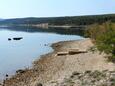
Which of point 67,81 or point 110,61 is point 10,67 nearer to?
point 110,61

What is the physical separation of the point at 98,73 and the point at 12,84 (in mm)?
6896

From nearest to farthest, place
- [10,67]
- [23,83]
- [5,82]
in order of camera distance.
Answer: [23,83] → [5,82] → [10,67]

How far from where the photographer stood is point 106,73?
2195cm

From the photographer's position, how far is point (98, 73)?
2241 centimetres

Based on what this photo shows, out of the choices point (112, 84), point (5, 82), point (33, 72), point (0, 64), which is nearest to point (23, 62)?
point (0, 64)

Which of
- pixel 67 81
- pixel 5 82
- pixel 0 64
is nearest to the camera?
pixel 67 81

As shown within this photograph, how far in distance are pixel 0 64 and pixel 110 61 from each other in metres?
15.5

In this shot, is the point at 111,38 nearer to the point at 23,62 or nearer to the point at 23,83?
the point at 23,83

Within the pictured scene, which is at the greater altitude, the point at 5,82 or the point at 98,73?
the point at 98,73

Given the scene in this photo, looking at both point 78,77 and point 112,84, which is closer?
point 112,84

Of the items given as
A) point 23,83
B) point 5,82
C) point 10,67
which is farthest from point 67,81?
point 10,67

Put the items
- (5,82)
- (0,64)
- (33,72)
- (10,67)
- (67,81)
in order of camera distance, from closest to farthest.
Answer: (67,81)
(5,82)
(33,72)
(10,67)
(0,64)

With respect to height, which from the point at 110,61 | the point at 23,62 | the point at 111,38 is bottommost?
the point at 23,62

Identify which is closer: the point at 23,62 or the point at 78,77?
the point at 78,77
